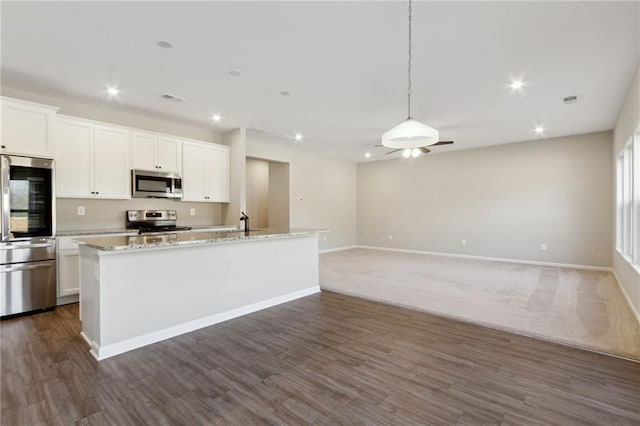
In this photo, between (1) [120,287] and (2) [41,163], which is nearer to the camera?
(1) [120,287]

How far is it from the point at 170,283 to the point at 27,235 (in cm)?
219

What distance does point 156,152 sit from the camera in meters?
4.87

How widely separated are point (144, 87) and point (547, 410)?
16.2ft

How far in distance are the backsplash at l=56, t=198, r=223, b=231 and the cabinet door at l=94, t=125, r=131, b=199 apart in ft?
1.12

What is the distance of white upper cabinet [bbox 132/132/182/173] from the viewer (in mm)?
4680

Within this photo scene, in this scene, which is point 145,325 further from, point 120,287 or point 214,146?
point 214,146

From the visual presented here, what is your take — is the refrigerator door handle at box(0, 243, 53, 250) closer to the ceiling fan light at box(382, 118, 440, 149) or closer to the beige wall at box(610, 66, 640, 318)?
the ceiling fan light at box(382, 118, 440, 149)

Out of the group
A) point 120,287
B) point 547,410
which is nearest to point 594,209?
point 547,410

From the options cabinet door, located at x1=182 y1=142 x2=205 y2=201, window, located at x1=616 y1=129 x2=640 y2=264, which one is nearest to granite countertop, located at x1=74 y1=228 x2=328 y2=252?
cabinet door, located at x1=182 y1=142 x2=205 y2=201

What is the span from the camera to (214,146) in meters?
5.64

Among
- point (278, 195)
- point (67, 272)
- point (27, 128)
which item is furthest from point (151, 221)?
point (278, 195)

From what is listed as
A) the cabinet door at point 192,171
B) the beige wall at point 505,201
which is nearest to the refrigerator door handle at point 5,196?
the cabinet door at point 192,171

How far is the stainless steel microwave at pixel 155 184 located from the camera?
4.65 metres

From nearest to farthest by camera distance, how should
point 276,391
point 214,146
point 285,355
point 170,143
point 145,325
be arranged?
point 276,391 < point 285,355 < point 145,325 < point 170,143 < point 214,146
